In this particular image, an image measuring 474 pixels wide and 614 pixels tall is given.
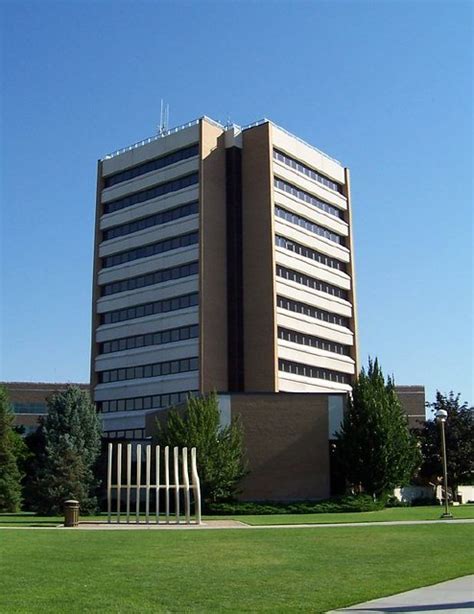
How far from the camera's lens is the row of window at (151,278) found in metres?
75.1

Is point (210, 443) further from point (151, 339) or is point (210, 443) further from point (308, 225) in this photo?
point (308, 225)

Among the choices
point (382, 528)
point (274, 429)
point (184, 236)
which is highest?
point (184, 236)

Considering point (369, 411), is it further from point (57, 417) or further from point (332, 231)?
point (332, 231)

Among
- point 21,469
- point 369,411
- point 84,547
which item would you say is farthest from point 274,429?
point 84,547

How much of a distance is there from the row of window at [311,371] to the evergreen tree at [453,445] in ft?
55.9

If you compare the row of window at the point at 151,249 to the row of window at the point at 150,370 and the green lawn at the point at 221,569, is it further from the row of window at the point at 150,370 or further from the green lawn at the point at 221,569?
the green lawn at the point at 221,569

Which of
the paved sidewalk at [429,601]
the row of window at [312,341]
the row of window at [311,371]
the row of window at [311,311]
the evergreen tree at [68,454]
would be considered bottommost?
the paved sidewalk at [429,601]

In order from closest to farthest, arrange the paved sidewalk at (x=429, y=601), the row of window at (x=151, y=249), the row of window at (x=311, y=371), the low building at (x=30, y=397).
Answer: the paved sidewalk at (x=429, y=601) < the row of window at (x=311, y=371) < the row of window at (x=151, y=249) < the low building at (x=30, y=397)

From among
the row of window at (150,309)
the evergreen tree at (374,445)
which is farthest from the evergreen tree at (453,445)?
the row of window at (150,309)

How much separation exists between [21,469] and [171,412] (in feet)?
64.4

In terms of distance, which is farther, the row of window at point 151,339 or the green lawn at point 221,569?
the row of window at point 151,339

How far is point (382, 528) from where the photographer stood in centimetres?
2752

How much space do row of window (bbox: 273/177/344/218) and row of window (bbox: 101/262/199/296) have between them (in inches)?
457

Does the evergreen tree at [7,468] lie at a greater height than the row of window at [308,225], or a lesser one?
A: lesser
